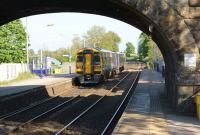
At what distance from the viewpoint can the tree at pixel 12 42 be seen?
6047 cm

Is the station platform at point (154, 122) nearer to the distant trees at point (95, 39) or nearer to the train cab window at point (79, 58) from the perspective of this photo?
the train cab window at point (79, 58)

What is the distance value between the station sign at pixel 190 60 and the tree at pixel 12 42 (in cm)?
4548

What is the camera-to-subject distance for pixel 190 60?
1727 centimetres

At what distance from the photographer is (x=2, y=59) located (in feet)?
199

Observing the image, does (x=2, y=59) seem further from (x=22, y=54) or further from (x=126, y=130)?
(x=126, y=130)

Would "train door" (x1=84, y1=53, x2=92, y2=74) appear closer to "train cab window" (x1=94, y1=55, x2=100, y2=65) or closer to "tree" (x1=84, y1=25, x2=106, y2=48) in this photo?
"train cab window" (x1=94, y1=55, x2=100, y2=65)

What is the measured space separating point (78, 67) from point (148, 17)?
2433 centimetres

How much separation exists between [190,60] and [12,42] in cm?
4735

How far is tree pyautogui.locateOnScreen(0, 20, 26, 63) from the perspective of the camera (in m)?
60.5

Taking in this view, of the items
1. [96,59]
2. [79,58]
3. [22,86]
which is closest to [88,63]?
[96,59]

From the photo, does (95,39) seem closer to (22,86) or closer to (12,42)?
(12,42)

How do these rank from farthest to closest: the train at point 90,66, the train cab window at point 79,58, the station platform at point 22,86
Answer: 1. the train cab window at point 79,58
2. the train at point 90,66
3. the station platform at point 22,86

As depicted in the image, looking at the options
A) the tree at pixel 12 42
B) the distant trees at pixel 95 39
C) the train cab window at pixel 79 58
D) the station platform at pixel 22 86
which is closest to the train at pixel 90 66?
the train cab window at pixel 79 58

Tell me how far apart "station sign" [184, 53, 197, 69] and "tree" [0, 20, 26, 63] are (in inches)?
1790
